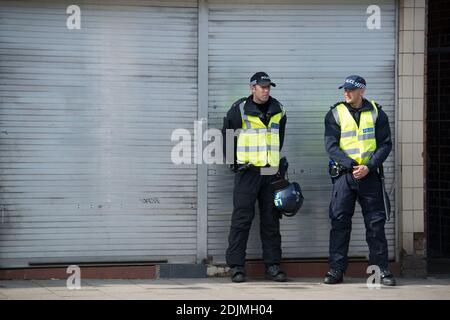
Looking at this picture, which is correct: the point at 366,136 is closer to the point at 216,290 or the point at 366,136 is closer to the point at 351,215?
the point at 351,215

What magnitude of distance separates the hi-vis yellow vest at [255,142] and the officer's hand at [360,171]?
91 cm

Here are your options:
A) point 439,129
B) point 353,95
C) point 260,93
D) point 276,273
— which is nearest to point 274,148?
point 260,93

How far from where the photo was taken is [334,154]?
10.3m

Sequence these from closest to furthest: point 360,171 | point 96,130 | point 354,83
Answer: point 360,171 → point 354,83 → point 96,130

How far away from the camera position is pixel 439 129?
1370 cm

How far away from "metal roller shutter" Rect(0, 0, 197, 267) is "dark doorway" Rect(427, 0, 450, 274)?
4238 millimetres

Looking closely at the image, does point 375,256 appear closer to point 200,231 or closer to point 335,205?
point 335,205

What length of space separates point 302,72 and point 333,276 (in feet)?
7.71

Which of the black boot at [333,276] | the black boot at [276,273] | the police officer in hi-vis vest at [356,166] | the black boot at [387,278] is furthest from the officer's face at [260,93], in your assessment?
the black boot at [387,278]

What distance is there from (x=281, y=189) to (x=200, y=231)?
1.09 metres

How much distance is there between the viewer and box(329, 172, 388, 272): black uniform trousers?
1043cm

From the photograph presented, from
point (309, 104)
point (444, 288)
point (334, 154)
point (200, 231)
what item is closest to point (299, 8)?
point (309, 104)

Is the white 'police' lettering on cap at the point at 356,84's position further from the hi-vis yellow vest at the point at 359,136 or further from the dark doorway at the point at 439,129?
the dark doorway at the point at 439,129

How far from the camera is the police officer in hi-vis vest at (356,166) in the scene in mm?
10367
